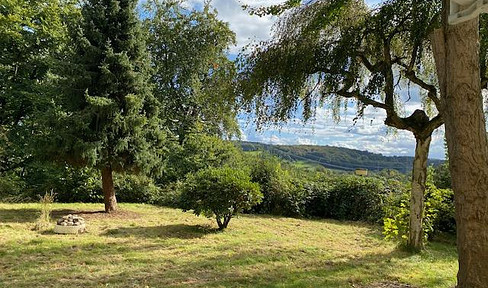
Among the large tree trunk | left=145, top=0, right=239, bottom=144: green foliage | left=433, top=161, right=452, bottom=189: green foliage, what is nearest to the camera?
the large tree trunk

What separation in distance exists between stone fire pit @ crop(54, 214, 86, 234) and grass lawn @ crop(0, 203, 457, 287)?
0.15 m

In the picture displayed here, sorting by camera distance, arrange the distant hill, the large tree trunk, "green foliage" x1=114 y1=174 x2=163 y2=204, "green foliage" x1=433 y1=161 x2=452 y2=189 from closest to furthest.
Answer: the large tree trunk
"green foliage" x1=433 y1=161 x2=452 y2=189
"green foliage" x1=114 y1=174 x2=163 y2=204
the distant hill

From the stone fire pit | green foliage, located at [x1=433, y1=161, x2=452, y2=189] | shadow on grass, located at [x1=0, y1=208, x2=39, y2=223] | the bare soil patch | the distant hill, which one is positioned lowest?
the bare soil patch

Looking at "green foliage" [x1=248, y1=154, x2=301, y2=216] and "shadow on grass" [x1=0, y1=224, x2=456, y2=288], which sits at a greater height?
"green foliage" [x1=248, y1=154, x2=301, y2=216]

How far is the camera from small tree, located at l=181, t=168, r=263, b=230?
7.32 m

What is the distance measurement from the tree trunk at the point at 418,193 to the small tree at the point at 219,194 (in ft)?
9.85

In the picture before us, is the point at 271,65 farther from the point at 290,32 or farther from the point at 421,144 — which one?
the point at 421,144

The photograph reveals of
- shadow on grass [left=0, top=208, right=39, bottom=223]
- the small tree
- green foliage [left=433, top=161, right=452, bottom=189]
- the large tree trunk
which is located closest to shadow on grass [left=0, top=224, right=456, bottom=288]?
the small tree

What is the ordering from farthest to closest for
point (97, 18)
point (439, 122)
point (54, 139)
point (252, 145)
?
point (252, 145)
point (97, 18)
point (54, 139)
point (439, 122)

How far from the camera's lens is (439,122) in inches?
237

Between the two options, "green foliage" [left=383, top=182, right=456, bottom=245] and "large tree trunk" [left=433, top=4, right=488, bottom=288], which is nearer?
"large tree trunk" [left=433, top=4, right=488, bottom=288]

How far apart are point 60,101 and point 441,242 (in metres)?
9.99

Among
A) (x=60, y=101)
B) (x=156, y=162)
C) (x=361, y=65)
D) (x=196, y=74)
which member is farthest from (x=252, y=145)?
(x=361, y=65)

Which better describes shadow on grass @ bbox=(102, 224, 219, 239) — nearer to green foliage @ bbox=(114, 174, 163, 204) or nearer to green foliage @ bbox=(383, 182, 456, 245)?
green foliage @ bbox=(383, 182, 456, 245)
